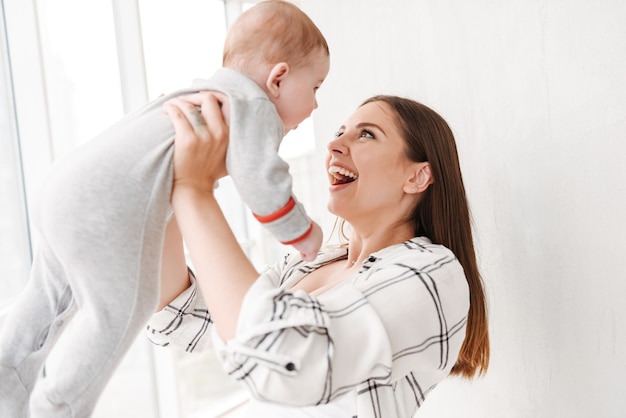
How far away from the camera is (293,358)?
2.97ft

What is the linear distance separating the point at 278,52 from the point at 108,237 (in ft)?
1.52

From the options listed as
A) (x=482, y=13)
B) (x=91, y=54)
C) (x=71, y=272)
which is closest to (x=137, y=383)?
(x=91, y=54)

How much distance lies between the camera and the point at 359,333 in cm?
101

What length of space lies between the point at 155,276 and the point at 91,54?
75.6 inches

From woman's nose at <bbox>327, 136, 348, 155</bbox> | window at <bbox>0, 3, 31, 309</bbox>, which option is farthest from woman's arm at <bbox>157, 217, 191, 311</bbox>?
window at <bbox>0, 3, 31, 309</bbox>

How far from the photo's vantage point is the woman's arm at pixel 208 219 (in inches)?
37.7

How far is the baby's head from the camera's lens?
1101mm

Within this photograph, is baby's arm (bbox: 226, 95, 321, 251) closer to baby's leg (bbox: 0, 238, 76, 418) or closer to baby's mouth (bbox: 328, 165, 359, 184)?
baby's leg (bbox: 0, 238, 76, 418)

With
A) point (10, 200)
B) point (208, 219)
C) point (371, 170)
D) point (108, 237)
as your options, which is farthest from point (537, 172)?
point (10, 200)

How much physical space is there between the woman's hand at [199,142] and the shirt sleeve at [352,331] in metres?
0.20

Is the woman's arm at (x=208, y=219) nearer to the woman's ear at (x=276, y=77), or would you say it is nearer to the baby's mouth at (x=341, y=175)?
the woman's ear at (x=276, y=77)

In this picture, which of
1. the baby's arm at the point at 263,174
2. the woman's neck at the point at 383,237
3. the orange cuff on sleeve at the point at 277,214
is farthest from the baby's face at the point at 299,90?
the woman's neck at the point at 383,237

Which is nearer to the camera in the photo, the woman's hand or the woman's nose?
the woman's hand

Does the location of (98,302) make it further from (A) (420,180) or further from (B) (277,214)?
(A) (420,180)
